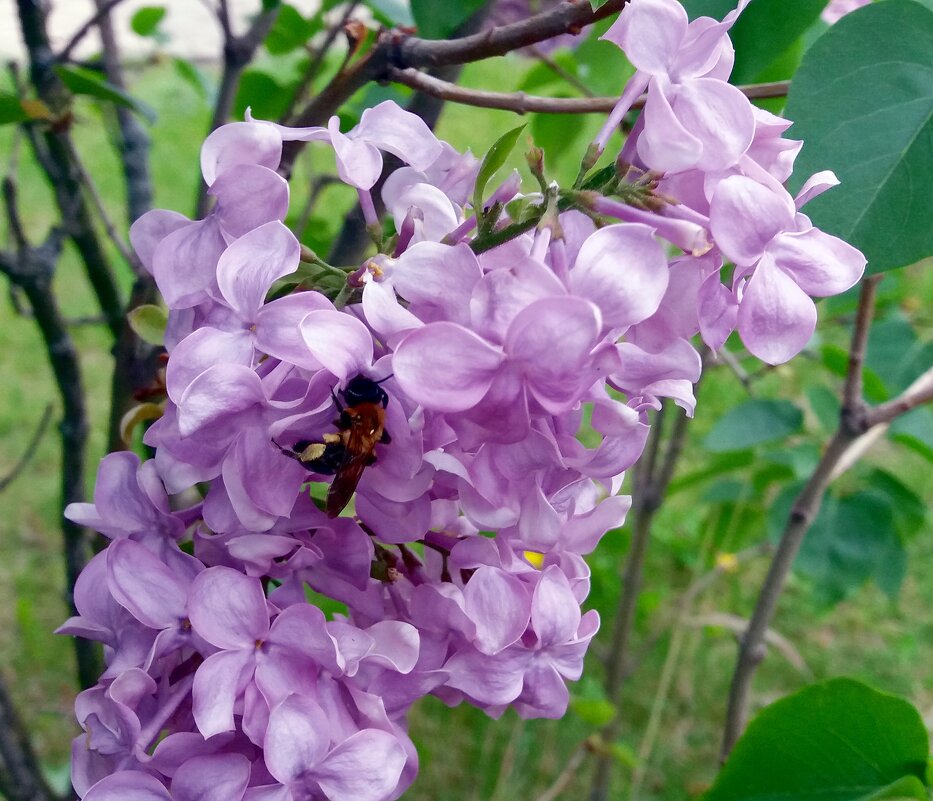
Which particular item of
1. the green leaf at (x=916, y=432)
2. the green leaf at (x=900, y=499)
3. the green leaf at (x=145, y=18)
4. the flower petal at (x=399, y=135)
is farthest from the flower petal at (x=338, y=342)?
the green leaf at (x=145, y=18)

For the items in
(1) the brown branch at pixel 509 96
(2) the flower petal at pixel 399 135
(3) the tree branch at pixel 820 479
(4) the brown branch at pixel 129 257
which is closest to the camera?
(2) the flower petal at pixel 399 135

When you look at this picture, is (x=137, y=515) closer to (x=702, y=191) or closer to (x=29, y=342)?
(x=702, y=191)

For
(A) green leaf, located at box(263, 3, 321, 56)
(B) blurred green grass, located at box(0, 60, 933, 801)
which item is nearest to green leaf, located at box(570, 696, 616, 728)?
(B) blurred green grass, located at box(0, 60, 933, 801)

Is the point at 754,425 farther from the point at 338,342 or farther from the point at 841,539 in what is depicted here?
the point at 338,342

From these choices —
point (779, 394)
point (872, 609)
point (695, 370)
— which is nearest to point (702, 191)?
point (695, 370)

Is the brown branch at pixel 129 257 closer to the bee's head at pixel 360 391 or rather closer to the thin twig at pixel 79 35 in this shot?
the thin twig at pixel 79 35

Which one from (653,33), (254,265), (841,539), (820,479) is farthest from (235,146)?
(841,539)
